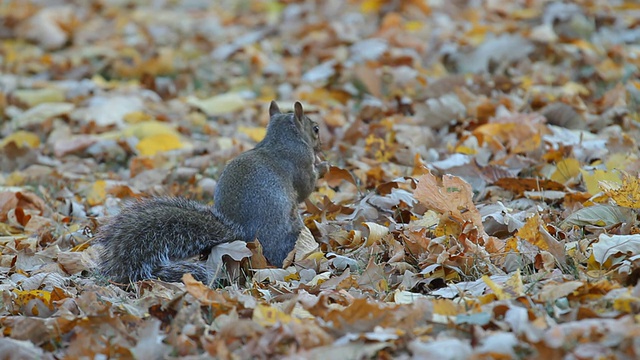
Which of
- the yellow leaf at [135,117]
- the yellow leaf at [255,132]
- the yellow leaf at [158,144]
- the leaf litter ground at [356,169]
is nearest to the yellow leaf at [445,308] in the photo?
the leaf litter ground at [356,169]

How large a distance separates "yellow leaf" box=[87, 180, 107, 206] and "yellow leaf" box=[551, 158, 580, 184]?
2.37 metres

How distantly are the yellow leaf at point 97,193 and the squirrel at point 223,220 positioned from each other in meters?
1.04

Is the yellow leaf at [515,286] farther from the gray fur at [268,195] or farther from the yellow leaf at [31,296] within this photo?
the yellow leaf at [31,296]

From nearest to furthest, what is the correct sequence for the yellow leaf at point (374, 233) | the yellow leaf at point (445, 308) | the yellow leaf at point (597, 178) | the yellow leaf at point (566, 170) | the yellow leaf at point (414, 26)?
the yellow leaf at point (445, 308) < the yellow leaf at point (374, 233) < the yellow leaf at point (597, 178) < the yellow leaf at point (566, 170) < the yellow leaf at point (414, 26)

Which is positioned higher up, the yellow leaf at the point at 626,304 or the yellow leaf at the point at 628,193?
the yellow leaf at the point at 626,304

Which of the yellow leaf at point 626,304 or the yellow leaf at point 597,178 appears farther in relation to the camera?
the yellow leaf at point 597,178

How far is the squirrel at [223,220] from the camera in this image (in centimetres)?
346

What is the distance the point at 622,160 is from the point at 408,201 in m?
1.01

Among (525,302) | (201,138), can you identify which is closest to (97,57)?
(201,138)

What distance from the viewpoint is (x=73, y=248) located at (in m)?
3.96

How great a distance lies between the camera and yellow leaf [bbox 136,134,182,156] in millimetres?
5605

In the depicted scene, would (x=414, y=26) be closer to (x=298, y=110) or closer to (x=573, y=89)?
(x=573, y=89)

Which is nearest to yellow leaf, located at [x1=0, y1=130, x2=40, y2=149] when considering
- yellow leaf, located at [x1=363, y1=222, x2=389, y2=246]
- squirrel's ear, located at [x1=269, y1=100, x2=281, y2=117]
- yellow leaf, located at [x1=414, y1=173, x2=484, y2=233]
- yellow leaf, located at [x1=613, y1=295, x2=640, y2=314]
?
squirrel's ear, located at [x1=269, y1=100, x2=281, y2=117]

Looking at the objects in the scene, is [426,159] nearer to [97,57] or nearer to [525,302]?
[525,302]
